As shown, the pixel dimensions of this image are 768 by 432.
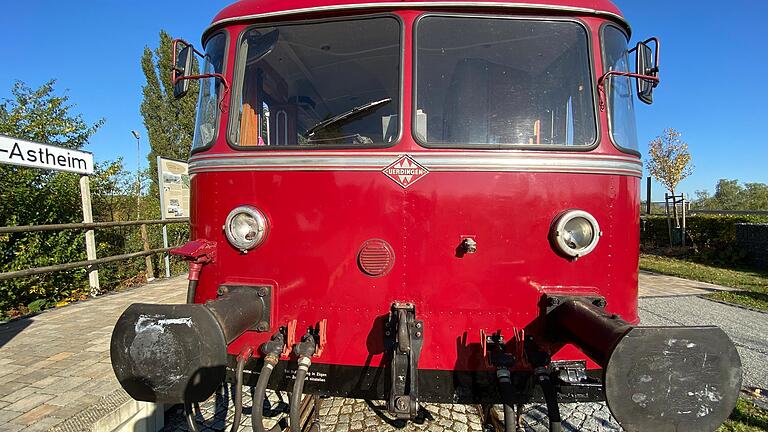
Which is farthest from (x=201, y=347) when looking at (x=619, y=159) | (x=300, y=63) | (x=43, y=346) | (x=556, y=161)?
(x=43, y=346)

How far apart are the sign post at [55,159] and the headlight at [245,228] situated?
4.59 metres

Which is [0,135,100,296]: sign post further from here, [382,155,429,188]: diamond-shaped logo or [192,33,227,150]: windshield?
[382,155,429,188]: diamond-shaped logo

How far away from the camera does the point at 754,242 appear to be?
11141mm

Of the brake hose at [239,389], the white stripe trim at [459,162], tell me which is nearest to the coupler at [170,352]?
the brake hose at [239,389]

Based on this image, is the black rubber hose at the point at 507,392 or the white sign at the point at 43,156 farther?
the white sign at the point at 43,156

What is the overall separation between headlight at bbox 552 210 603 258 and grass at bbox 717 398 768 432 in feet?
6.90

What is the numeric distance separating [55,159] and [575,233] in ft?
22.0

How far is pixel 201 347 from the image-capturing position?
5.02 feet

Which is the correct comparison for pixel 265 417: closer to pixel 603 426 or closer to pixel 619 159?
pixel 603 426

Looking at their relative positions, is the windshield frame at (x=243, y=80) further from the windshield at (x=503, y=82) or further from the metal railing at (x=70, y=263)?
the metal railing at (x=70, y=263)

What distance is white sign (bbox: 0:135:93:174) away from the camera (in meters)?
4.70

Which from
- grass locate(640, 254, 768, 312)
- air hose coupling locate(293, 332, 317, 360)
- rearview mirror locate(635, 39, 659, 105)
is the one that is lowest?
grass locate(640, 254, 768, 312)

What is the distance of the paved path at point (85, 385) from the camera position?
2691mm

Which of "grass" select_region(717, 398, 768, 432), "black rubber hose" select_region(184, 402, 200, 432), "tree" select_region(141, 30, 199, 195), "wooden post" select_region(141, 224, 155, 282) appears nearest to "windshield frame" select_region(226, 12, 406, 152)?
"black rubber hose" select_region(184, 402, 200, 432)
